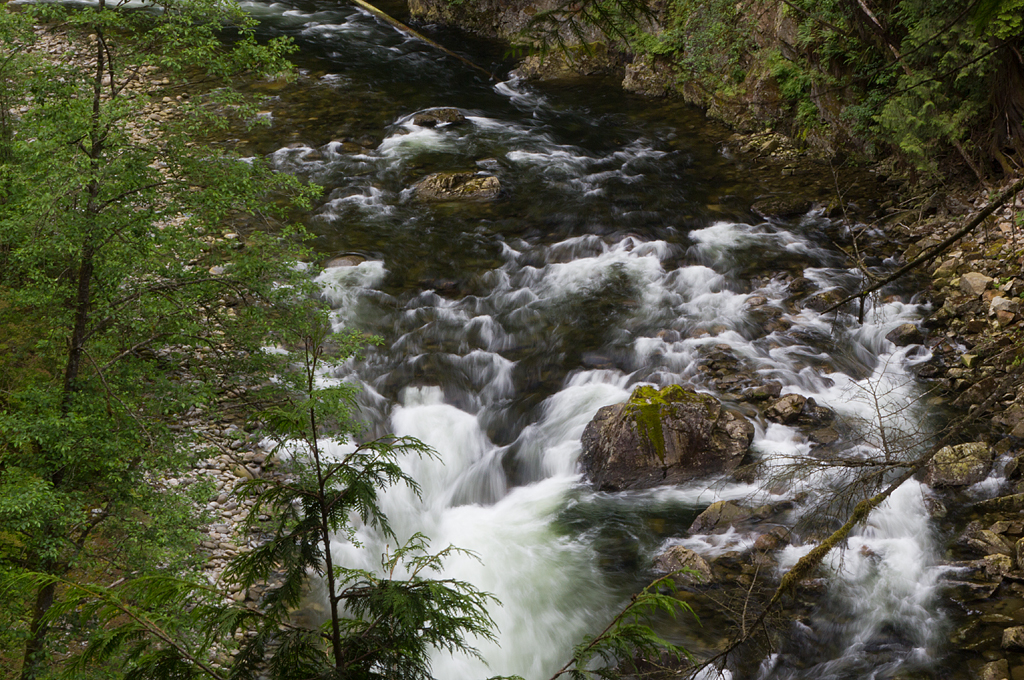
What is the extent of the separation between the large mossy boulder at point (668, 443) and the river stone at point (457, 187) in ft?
24.1

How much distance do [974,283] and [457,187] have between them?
371 inches

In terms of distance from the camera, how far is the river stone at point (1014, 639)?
5867mm

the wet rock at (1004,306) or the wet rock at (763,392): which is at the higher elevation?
the wet rock at (1004,306)

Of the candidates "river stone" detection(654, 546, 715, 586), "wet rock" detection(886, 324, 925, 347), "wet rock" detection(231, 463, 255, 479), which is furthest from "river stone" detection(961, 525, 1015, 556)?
"wet rock" detection(231, 463, 255, 479)

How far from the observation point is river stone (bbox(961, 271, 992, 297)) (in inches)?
407

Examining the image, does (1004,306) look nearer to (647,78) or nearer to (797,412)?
(797,412)

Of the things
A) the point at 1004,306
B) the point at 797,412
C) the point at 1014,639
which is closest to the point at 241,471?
the point at 797,412

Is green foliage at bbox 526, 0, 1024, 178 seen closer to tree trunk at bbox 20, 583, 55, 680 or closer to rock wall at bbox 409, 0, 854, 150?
rock wall at bbox 409, 0, 854, 150

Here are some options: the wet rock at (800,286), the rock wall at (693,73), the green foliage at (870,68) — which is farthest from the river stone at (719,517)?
the rock wall at (693,73)

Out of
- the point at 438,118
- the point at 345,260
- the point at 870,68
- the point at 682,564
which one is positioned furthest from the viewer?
the point at 438,118

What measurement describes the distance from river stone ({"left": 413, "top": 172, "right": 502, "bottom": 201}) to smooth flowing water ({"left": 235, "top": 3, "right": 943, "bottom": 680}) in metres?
0.29

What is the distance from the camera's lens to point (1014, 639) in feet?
19.4

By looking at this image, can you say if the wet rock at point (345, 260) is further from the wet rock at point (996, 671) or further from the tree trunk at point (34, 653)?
the wet rock at point (996, 671)

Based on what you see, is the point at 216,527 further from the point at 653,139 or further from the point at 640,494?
the point at 653,139
